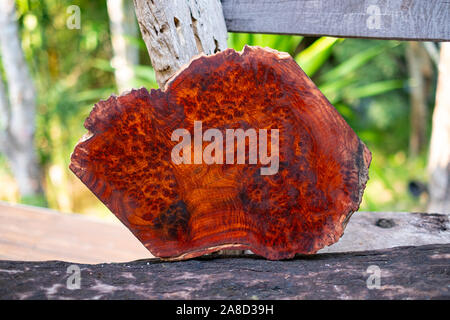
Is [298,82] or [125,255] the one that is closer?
[298,82]

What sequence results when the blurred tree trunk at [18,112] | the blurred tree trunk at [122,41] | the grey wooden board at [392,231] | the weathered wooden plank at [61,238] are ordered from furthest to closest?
1. the blurred tree trunk at [122,41]
2. the blurred tree trunk at [18,112]
3. the weathered wooden plank at [61,238]
4. the grey wooden board at [392,231]

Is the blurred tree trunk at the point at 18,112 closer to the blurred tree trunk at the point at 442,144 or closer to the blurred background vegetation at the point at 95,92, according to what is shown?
the blurred background vegetation at the point at 95,92

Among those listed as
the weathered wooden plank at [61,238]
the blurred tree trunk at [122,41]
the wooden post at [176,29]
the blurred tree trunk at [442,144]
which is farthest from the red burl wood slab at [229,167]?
the blurred tree trunk at [122,41]

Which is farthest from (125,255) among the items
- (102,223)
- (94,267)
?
(94,267)

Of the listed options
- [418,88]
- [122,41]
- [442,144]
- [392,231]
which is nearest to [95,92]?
[122,41]

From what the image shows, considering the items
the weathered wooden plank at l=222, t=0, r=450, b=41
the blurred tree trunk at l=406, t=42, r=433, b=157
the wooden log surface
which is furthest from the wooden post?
the blurred tree trunk at l=406, t=42, r=433, b=157

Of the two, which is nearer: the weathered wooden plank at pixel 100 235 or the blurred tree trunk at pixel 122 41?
the weathered wooden plank at pixel 100 235

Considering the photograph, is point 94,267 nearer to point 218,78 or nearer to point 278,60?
point 218,78

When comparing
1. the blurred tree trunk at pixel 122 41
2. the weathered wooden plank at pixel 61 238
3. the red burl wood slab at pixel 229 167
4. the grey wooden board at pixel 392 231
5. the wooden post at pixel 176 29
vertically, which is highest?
the blurred tree trunk at pixel 122 41
